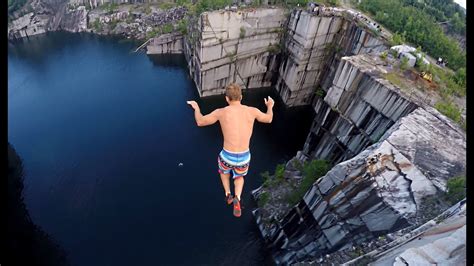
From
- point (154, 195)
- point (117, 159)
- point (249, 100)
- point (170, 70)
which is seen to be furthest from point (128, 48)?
point (154, 195)

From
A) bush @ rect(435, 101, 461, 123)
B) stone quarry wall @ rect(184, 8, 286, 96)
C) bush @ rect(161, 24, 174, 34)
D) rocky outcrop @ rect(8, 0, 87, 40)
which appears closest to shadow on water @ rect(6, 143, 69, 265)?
stone quarry wall @ rect(184, 8, 286, 96)

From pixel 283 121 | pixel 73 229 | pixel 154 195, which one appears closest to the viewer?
pixel 73 229

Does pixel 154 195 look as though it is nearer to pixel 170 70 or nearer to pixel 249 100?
pixel 249 100

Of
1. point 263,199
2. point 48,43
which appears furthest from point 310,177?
point 48,43

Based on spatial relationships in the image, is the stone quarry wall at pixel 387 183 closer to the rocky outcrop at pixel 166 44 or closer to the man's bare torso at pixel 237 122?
the man's bare torso at pixel 237 122

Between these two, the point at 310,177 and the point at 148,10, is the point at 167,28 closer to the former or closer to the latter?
the point at 148,10
